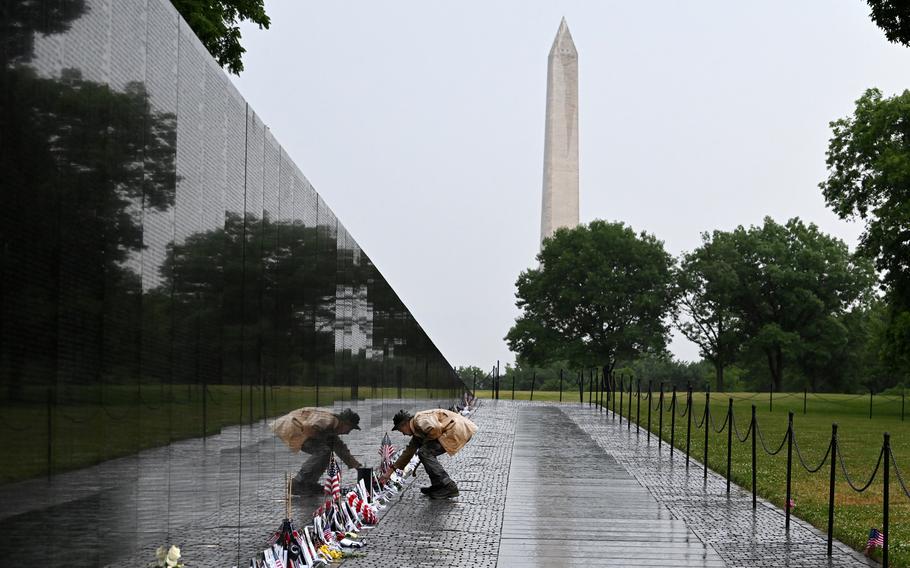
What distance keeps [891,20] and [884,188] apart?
32.8 metres

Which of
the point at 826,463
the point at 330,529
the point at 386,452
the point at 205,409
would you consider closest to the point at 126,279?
the point at 205,409

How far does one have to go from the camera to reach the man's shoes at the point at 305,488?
992 cm

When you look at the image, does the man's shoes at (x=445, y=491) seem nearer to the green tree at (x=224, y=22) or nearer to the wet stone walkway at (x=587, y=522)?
the wet stone walkway at (x=587, y=522)

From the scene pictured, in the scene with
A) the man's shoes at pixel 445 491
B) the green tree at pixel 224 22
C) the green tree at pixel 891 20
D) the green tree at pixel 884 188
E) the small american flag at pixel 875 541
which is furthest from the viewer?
the green tree at pixel 884 188

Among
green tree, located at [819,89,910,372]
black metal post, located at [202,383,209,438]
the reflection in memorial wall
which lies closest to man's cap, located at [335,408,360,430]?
the reflection in memorial wall

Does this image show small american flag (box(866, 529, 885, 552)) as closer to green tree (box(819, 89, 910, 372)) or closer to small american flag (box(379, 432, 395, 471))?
small american flag (box(379, 432, 395, 471))

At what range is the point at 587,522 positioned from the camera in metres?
12.9

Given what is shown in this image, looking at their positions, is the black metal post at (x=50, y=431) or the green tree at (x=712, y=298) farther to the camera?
the green tree at (x=712, y=298)

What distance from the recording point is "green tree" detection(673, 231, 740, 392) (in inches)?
3142

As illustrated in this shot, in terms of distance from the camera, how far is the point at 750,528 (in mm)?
12703

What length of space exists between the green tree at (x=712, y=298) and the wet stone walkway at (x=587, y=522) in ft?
196

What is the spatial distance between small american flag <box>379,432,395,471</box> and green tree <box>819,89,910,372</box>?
1156 inches

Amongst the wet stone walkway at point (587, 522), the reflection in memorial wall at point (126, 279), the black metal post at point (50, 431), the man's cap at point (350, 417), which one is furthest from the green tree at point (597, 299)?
the black metal post at point (50, 431)

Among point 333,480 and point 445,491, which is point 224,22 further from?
point 333,480
